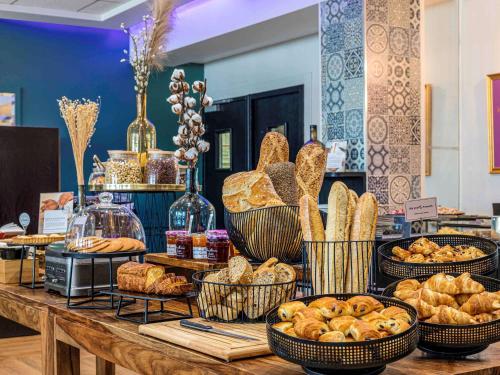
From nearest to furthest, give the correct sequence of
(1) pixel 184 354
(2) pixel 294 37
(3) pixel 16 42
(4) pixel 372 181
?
(1) pixel 184 354
(4) pixel 372 181
(2) pixel 294 37
(3) pixel 16 42

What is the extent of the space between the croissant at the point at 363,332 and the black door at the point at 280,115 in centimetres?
583

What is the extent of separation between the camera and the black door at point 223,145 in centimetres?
795

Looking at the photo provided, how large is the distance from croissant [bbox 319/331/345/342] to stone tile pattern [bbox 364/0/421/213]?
425 cm

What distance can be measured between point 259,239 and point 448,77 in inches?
170

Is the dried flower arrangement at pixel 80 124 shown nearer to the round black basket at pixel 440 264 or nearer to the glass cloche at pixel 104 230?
the glass cloche at pixel 104 230

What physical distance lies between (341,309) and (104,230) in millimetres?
1122

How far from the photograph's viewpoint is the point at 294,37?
279 inches

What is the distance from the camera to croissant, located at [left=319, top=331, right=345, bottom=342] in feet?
4.04

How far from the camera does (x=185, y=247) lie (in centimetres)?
242

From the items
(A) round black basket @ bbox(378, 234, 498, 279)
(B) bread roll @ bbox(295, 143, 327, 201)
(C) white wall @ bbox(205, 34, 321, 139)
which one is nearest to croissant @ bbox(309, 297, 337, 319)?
(A) round black basket @ bbox(378, 234, 498, 279)

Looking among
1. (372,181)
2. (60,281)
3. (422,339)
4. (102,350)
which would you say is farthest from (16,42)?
(422,339)

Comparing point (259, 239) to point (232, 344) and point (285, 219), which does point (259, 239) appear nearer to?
point (285, 219)

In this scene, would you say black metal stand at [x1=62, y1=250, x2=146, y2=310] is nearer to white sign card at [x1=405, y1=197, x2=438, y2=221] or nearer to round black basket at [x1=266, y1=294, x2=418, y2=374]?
white sign card at [x1=405, y1=197, x2=438, y2=221]

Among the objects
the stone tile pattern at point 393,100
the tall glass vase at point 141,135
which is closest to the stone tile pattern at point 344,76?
the stone tile pattern at point 393,100
